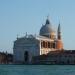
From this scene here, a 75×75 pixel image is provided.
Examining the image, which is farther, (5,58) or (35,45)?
(5,58)

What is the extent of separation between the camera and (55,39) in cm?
6838

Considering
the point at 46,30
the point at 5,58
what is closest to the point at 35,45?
the point at 46,30

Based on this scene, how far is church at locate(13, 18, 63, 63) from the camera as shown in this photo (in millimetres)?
64375

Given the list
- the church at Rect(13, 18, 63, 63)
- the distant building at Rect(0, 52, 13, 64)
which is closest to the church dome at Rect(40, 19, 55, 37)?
the church at Rect(13, 18, 63, 63)

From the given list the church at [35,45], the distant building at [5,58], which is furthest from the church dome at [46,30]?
the distant building at [5,58]

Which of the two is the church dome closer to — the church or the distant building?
the church

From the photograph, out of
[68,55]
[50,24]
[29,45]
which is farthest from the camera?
[50,24]

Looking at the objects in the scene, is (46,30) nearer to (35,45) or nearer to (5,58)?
(35,45)

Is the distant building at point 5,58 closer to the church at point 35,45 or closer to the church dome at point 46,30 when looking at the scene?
the church at point 35,45

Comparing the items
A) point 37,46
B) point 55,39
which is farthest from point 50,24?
Result: point 37,46

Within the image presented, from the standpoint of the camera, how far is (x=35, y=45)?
6419 centimetres

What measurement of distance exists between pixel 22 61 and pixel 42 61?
4336 millimetres

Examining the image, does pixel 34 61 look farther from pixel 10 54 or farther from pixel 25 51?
pixel 10 54

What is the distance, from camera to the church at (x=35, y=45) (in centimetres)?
6438
